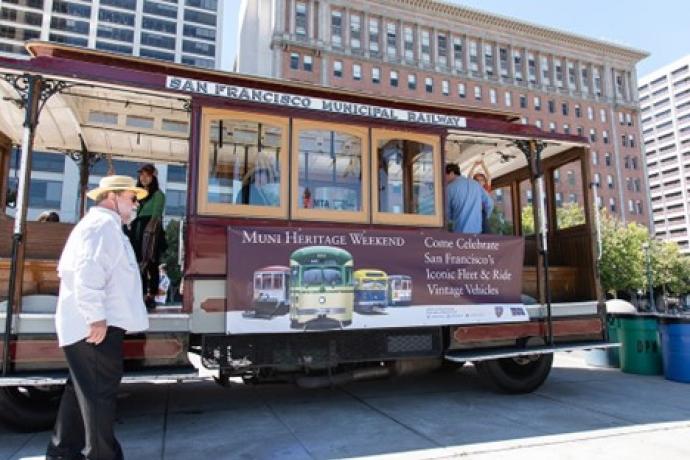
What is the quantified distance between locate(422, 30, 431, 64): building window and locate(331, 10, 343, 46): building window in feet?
32.3

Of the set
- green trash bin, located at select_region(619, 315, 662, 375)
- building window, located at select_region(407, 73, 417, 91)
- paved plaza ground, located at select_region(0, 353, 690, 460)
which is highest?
building window, located at select_region(407, 73, 417, 91)

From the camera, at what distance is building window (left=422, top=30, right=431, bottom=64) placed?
5888 centimetres

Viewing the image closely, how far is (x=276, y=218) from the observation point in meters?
4.96

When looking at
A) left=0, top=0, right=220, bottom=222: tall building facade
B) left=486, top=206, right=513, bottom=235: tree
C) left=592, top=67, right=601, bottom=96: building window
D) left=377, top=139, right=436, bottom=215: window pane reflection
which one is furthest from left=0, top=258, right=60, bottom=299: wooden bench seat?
left=592, top=67, right=601, bottom=96: building window

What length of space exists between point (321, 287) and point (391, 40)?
57.9 m

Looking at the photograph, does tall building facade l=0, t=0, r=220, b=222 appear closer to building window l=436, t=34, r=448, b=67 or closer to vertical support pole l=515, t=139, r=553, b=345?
building window l=436, t=34, r=448, b=67

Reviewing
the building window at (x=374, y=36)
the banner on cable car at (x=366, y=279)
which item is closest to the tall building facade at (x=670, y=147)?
the building window at (x=374, y=36)

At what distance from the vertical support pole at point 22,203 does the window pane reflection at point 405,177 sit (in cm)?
321

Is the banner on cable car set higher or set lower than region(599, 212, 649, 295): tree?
lower

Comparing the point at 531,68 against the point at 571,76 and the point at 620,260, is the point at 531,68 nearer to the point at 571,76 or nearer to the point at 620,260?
the point at 571,76

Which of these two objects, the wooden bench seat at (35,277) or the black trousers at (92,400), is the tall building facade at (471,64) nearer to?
the wooden bench seat at (35,277)

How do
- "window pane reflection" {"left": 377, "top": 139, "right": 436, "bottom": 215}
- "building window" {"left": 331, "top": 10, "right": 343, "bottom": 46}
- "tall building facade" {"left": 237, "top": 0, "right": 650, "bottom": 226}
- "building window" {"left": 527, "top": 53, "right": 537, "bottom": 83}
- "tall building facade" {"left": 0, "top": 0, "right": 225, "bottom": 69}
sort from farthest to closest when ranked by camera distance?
"building window" {"left": 527, "top": 53, "right": 537, "bottom": 83} < "tall building facade" {"left": 0, "top": 0, "right": 225, "bottom": 69} < "building window" {"left": 331, "top": 10, "right": 343, "bottom": 46} < "tall building facade" {"left": 237, "top": 0, "right": 650, "bottom": 226} < "window pane reflection" {"left": 377, "top": 139, "right": 436, "bottom": 215}

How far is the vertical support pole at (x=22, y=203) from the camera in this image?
4.05 meters

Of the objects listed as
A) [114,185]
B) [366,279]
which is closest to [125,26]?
[366,279]
